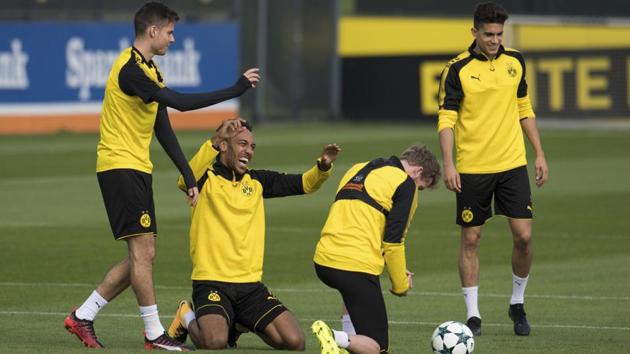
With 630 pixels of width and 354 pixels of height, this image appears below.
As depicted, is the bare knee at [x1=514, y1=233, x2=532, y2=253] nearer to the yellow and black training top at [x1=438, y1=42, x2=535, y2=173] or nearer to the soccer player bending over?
the yellow and black training top at [x1=438, y1=42, x2=535, y2=173]

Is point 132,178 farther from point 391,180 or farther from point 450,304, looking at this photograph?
point 450,304

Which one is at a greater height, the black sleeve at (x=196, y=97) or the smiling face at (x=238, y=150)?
the black sleeve at (x=196, y=97)

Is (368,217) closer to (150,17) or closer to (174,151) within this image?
(174,151)

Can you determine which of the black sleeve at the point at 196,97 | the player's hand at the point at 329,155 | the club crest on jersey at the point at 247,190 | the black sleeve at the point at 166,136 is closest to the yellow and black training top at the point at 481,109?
the player's hand at the point at 329,155

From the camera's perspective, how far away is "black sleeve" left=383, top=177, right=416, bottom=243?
9.48 metres

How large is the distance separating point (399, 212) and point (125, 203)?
73.3 inches

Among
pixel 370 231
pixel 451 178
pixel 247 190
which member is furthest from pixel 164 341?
pixel 451 178

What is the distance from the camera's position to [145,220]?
10.3m

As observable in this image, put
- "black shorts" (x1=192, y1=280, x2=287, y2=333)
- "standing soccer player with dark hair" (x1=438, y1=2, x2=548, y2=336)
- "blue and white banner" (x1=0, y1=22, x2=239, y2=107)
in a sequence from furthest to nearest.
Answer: "blue and white banner" (x1=0, y1=22, x2=239, y2=107)
"standing soccer player with dark hair" (x1=438, y1=2, x2=548, y2=336)
"black shorts" (x1=192, y1=280, x2=287, y2=333)

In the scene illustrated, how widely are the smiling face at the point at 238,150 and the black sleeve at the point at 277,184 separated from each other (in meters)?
0.21

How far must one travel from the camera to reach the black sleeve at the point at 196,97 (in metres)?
10.0

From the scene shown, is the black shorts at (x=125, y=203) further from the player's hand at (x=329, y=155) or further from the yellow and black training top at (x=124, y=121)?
the player's hand at (x=329, y=155)

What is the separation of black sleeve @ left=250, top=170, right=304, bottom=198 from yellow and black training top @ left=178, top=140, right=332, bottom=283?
0.05 m

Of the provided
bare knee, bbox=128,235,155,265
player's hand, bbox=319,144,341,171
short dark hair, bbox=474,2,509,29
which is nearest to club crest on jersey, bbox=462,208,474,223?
short dark hair, bbox=474,2,509,29
